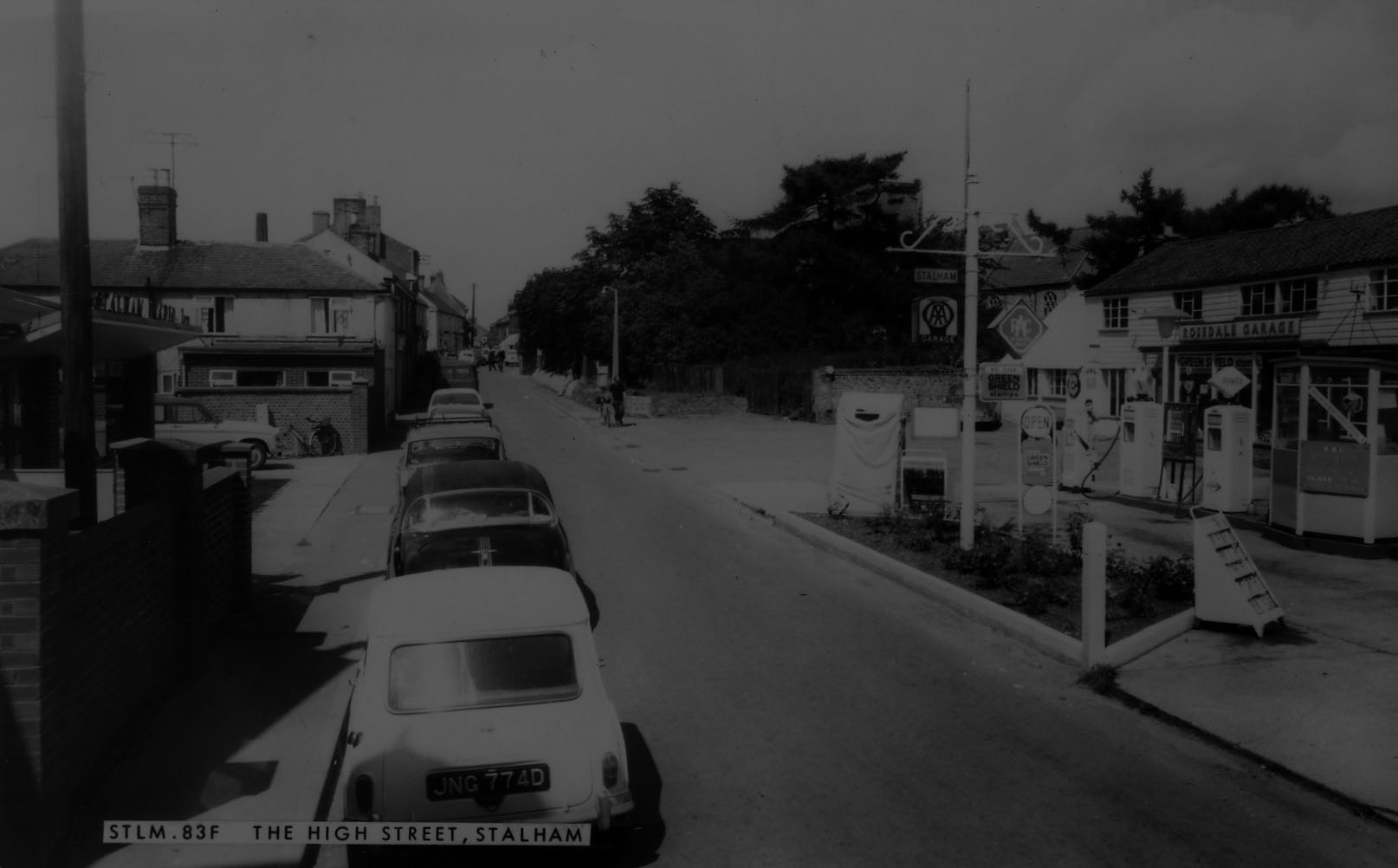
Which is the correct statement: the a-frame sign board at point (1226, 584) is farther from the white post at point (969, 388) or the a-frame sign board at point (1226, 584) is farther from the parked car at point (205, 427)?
the parked car at point (205, 427)

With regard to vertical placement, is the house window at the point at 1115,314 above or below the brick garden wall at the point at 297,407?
above

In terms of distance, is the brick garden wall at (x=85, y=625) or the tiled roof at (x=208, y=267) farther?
the tiled roof at (x=208, y=267)

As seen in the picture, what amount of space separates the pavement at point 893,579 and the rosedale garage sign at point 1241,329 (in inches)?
589

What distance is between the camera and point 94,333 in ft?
43.4

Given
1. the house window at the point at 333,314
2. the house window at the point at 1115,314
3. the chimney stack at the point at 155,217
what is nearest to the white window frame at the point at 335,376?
the house window at the point at 333,314

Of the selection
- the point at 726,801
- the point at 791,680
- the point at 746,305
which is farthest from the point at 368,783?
the point at 746,305

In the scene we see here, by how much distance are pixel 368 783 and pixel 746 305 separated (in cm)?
4935

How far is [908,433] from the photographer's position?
118 ft

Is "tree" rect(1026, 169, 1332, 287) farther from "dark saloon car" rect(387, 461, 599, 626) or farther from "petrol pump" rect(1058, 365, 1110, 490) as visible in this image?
"dark saloon car" rect(387, 461, 599, 626)

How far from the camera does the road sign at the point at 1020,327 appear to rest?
12820 millimetres

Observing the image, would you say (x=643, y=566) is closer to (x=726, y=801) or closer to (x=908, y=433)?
(x=726, y=801)

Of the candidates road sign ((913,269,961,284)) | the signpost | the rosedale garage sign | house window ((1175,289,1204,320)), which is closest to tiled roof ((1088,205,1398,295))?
house window ((1175,289,1204,320))

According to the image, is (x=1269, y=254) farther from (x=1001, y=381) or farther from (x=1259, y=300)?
(x=1001, y=381)

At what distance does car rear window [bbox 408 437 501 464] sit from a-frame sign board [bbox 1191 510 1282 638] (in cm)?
1046
